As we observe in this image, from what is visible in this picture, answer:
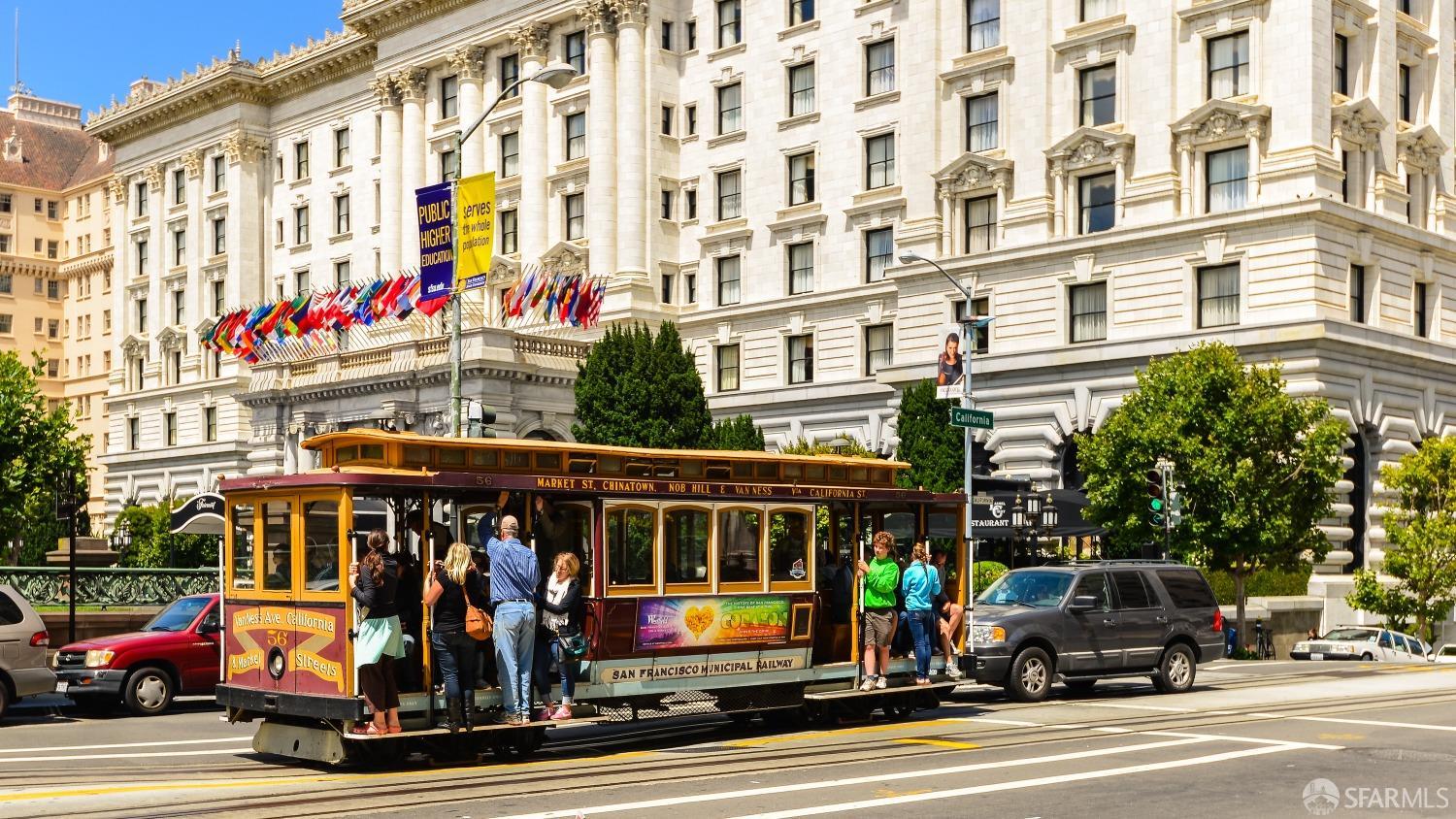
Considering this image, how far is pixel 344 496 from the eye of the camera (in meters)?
16.0

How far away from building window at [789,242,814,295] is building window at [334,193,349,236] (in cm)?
2727

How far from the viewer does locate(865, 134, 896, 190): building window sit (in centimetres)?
5469

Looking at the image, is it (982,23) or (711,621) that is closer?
(711,621)

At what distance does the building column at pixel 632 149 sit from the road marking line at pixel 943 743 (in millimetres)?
43411

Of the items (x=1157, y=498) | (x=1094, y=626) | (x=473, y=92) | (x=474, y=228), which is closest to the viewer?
(x=1094, y=626)

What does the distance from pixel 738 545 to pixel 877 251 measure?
3709 centimetres

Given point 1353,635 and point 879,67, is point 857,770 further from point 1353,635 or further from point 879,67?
point 879,67

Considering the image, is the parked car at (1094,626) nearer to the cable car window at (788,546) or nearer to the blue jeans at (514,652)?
the cable car window at (788,546)

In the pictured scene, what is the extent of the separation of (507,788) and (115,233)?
3369 inches

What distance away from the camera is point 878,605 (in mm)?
20172

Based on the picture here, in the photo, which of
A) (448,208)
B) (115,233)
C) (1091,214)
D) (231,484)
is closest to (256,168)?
(115,233)

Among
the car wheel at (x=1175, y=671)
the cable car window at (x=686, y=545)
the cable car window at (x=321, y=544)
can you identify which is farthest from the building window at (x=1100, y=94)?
the cable car window at (x=321, y=544)

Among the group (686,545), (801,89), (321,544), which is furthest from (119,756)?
(801,89)

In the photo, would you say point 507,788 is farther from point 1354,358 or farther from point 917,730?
point 1354,358
